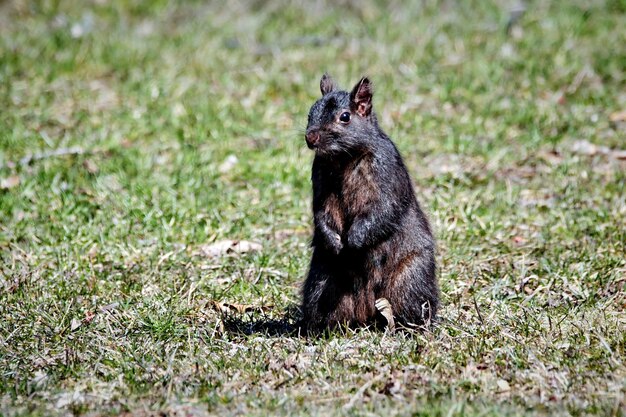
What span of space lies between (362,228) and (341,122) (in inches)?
22.7

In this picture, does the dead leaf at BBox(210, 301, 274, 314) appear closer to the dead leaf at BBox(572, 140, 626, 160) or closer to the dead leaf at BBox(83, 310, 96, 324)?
the dead leaf at BBox(83, 310, 96, 324)

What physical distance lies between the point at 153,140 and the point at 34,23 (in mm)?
3479

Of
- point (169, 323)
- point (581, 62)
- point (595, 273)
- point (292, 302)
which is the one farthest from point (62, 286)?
point (581, 62)

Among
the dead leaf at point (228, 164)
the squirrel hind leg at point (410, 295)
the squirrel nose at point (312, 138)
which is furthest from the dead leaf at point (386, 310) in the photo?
the dead leaf at point (228, 164)

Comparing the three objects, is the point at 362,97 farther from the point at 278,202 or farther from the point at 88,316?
the point at 278,202

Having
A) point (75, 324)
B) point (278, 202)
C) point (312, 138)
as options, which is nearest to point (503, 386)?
point (312, 138)

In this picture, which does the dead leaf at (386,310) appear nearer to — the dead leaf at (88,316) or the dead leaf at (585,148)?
the dead leaf at (88,316)

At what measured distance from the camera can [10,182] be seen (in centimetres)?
750

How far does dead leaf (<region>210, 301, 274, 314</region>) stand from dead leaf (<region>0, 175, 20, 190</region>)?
270 cm

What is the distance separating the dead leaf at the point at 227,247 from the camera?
254 inches

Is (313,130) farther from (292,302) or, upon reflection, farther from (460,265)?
(460,265)

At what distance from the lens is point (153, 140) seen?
836 centimetres

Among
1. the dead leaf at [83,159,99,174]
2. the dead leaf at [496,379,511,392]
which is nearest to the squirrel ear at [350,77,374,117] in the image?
the dead leaf at [496,379,511,392]

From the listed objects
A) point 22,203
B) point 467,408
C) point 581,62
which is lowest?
point 467,408
